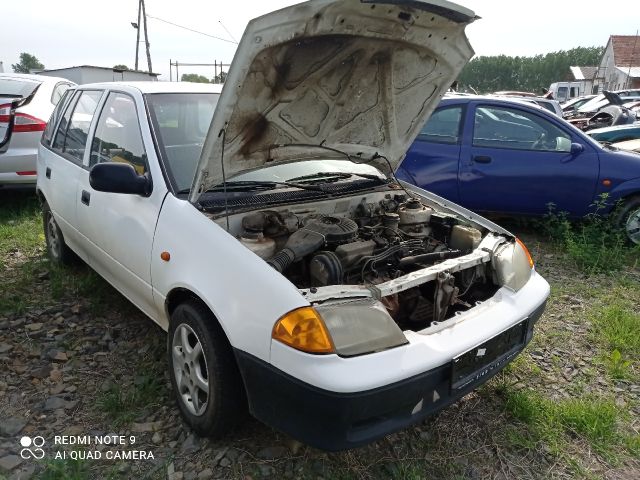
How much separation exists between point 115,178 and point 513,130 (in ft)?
14.0

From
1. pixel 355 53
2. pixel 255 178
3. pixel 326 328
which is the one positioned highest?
pixel 355 53

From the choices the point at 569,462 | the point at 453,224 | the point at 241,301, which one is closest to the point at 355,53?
the point at 453,224

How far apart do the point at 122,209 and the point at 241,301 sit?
3.99ft

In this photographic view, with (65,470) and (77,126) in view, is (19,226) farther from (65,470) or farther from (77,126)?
(65,470)

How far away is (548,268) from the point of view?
4.64 m

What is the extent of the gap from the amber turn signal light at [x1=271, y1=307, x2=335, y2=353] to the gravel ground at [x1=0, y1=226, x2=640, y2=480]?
0.73 meters

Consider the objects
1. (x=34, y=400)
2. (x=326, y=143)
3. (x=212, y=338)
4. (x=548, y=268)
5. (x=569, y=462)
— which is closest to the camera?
(x=212, y=338)

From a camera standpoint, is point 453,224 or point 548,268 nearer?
point 453,224

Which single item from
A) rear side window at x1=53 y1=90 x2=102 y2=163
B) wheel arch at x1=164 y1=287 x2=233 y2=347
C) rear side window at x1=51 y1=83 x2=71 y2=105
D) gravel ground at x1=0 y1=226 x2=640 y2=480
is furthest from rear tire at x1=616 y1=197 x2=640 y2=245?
rear side window at x1=51 y1=83 x2=71 y2=105

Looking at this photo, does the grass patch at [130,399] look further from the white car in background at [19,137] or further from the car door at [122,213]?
the white car in background at [19,137]

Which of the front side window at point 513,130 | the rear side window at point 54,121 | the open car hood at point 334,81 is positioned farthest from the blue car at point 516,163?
the rear side window at point 54,121

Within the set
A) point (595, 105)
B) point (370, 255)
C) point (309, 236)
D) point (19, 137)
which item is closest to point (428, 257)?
point (370, 255)

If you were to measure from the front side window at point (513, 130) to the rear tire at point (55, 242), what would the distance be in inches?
161

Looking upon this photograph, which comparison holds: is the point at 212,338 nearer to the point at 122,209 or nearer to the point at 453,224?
the point at 122,209
